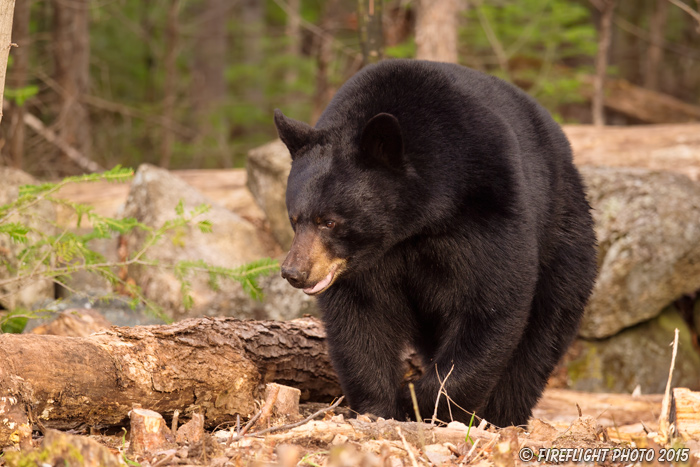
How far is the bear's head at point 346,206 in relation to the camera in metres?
2.91

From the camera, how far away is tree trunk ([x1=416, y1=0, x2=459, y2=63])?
23.7 feet

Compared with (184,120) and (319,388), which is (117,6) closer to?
(184,120)

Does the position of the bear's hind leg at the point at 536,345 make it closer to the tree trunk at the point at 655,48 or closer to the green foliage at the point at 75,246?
the green foliage at the point at 75,246

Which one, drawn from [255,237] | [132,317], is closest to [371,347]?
[132,317]

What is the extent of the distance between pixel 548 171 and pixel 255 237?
4094mm

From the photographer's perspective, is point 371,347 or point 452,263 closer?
point 452,263

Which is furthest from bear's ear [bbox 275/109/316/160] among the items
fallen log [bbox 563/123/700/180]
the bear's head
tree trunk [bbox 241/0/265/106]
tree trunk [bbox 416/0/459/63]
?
tree trunk [bbox 241/0/265/106]

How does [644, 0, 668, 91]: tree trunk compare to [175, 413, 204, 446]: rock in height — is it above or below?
above

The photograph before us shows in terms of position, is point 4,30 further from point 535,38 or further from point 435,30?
point 535,38

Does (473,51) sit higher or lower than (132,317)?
higher

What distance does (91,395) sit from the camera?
2818 millimetres

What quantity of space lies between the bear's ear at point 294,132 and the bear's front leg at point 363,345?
2.25ft

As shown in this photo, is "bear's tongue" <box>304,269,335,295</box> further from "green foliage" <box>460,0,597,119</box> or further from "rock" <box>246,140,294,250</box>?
"green foliage" <box>460,0,597,119</box>

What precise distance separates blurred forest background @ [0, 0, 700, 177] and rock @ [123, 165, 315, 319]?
1.47 m
